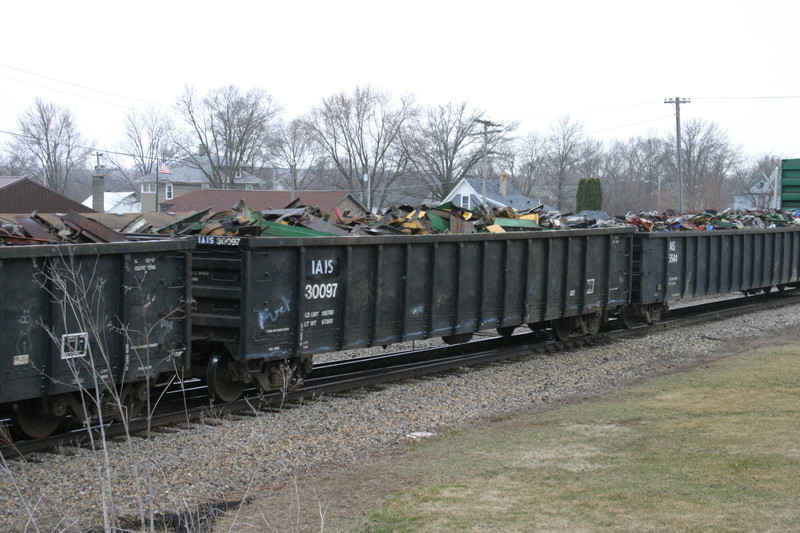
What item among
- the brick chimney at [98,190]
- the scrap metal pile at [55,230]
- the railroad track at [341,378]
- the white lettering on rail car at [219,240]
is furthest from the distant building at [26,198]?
the scrap metal pile at [55,230]

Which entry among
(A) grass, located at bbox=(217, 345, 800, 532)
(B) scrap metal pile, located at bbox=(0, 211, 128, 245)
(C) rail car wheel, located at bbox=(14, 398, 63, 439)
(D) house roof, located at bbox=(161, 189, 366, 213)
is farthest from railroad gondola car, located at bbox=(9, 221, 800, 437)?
(D) house roof, located at bbox=(161, 189, 366, 213)

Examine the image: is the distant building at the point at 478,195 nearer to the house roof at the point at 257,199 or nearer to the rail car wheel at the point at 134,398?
the house roof at the point at 257,199

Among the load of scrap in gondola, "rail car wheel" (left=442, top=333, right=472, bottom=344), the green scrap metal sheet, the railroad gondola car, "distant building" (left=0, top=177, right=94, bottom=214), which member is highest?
the green scrap metal sheet

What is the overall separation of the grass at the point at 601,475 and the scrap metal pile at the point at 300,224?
3950 millimetres

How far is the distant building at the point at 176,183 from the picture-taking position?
80.1 m

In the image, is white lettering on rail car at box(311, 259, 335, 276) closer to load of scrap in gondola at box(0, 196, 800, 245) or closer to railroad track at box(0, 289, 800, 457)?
load of scrap in gondola at box(0, 196, 800, 245)

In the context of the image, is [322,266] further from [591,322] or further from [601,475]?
[591,322]

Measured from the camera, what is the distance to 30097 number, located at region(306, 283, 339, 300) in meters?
9.96

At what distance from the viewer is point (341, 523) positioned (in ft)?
18.9

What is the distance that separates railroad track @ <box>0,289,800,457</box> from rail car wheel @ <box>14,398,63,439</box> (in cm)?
14

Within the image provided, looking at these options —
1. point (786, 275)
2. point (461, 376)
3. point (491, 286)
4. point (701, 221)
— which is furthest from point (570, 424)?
point (786, 275)

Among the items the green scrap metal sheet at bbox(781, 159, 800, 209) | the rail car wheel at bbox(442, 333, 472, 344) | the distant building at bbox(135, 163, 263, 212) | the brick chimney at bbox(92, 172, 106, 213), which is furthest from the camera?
the distant building at bbox(135, 163, 263, 212)

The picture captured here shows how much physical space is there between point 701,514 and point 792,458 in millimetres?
1964

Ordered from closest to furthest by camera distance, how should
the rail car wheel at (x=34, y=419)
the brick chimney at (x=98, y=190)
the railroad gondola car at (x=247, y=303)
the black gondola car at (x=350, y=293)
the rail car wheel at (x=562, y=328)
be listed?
the railroad gondola car at (x=247, y=303), the rail car wheel at (x=34, y=419), the black gondola car at (x=350, y=293), the rail car wheel at (x=562, y=328), the brick chimney at (x=98, y=190)
